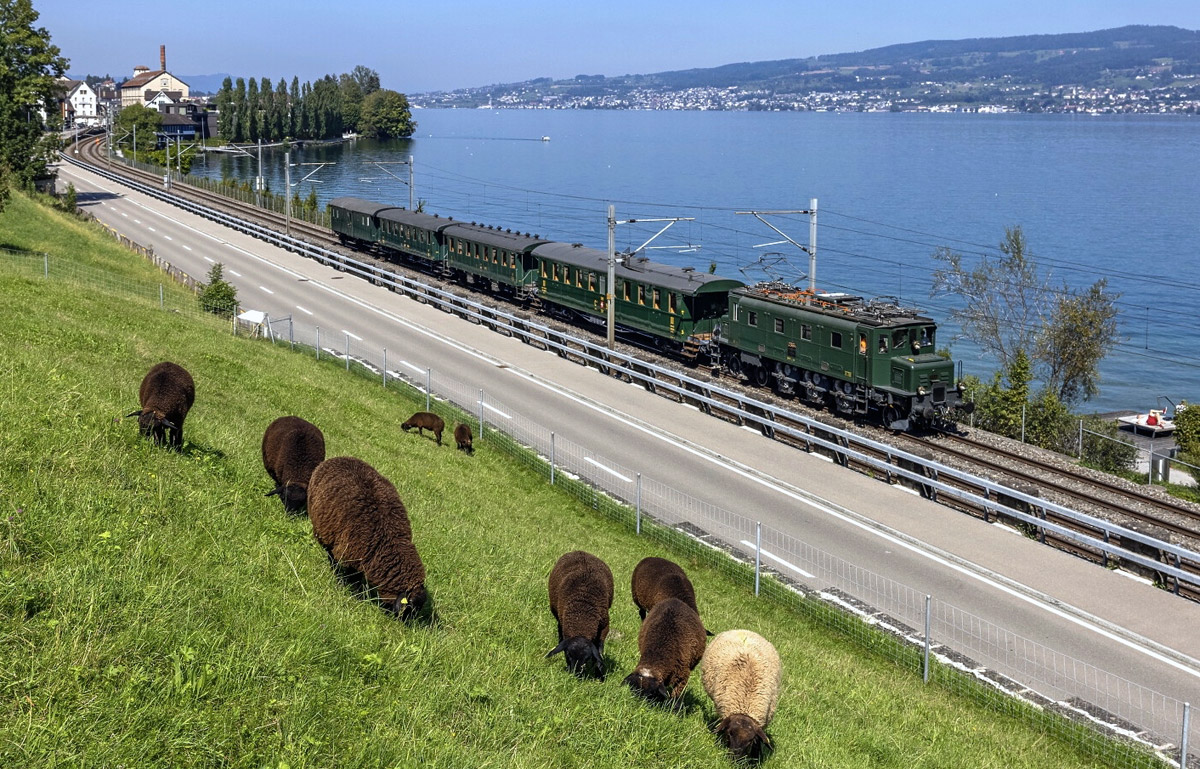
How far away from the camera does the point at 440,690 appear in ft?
33.2

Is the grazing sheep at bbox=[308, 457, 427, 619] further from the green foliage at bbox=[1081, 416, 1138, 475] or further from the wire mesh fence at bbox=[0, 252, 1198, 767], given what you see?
the green foliage at bbox=[1081, 416, 1138, 475]

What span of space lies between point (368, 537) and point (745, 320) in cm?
2582

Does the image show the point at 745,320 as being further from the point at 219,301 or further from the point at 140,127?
the point at 140,127

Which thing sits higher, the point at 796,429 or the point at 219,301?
the point at 219,301

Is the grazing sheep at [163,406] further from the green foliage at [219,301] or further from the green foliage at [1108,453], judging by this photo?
the green foliage at [219,301]

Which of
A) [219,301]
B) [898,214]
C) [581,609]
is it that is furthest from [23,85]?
[898,214]

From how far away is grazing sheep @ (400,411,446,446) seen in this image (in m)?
27.1

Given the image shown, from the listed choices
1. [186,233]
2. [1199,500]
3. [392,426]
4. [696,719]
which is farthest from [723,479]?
[186,233]

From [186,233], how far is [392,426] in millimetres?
49278

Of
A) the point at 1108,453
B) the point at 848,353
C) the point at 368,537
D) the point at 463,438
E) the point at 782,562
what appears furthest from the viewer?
the point at 1108,453

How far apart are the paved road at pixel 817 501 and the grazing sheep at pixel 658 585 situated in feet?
22.0

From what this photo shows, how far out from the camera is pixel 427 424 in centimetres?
2709

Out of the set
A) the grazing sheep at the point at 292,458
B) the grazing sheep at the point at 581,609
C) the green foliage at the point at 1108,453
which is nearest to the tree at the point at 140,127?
the green foliage at the point at 1108,453

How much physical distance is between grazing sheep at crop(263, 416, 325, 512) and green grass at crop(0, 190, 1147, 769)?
41 cm
